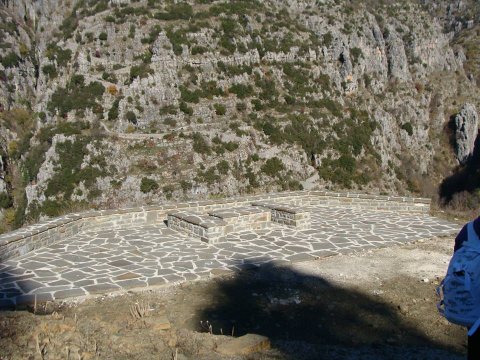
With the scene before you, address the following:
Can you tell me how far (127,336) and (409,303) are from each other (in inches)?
146

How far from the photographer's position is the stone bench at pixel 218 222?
337 inches

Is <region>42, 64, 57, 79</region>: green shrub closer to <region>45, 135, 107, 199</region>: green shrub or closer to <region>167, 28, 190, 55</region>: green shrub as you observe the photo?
<region>45, 135, 107, 199</region>: green shrub

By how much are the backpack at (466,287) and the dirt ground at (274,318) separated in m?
2.11

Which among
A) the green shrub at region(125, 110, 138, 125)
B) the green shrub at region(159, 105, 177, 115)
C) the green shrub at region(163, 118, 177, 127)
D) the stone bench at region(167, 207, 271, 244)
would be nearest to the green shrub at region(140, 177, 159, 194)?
the green shrub at region(125, 110, 138, 125)

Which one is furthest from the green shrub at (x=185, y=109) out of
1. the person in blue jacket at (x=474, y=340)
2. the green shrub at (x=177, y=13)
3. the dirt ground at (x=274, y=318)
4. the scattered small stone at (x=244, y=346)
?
the person in blue jacket at (x=474, y=340)

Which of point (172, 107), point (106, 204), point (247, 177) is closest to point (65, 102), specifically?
point (172, 107)

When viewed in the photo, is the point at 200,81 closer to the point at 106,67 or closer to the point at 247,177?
the point at 106,67

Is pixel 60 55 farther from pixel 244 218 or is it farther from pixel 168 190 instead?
pixel 244 218

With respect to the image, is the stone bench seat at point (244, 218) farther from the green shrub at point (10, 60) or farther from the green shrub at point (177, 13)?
the green shrub at point (10, 60)

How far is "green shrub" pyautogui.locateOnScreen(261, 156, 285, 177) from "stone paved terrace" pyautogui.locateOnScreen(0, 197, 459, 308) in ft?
83.8

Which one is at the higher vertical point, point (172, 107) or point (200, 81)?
point (200, 81)

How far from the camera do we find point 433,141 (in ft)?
187

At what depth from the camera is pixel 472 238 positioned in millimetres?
1961

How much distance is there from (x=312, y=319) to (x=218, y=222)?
4.06 metres
